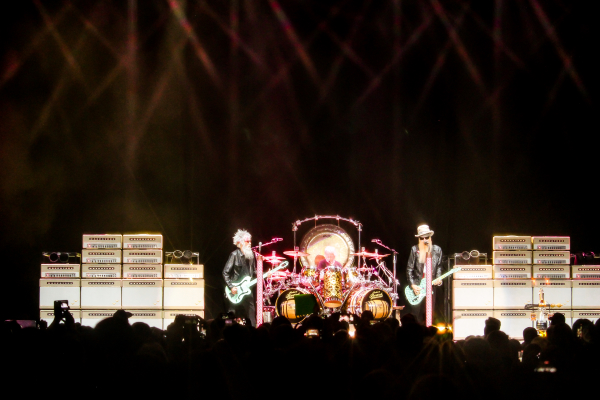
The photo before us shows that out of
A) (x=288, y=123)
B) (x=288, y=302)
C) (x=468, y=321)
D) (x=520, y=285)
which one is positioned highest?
(x=288, y=123)

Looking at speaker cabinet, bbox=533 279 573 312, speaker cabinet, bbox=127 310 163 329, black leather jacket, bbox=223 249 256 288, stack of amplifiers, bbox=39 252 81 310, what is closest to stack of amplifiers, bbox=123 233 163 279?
speaker cabinet, bbox=127 310 163 329

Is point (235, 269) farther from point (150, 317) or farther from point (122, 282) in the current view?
point (122, 282)

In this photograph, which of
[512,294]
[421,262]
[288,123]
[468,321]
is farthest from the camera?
[288,123]

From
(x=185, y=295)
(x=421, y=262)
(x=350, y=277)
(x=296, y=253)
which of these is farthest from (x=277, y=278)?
(x=421, y=262)

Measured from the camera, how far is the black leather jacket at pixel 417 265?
11.1 meters

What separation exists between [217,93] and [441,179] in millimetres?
4735

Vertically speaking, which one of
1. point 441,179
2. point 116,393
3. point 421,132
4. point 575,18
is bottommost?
point 116,393

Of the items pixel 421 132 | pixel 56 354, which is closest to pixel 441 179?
pixel 421 132

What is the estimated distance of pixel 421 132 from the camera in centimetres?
1193

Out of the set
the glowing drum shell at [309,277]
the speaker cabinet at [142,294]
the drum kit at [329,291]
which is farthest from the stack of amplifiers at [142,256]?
the glowing drum shell at [309,277]

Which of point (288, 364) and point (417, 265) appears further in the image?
point (417, 265)

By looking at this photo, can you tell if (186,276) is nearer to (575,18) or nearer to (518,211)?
(518,211)

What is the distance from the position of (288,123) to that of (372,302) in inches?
156

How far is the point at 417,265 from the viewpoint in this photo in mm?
11164
